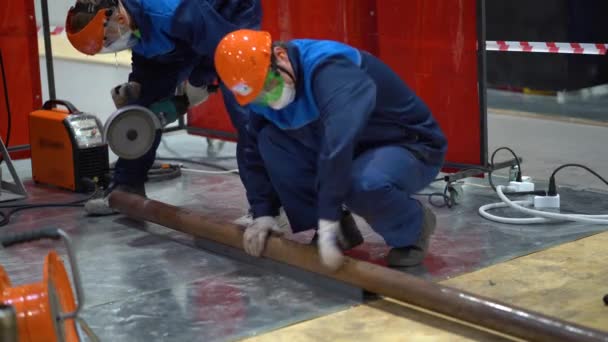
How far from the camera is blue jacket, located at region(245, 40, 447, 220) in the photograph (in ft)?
9.97

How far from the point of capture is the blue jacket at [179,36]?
3920 mm

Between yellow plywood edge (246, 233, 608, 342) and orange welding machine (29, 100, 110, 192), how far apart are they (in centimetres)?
229

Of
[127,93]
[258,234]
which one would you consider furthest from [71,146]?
[258,234]

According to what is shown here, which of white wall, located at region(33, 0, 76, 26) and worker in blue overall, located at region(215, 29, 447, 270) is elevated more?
white wall, located at region(33, 0, 76, 26)

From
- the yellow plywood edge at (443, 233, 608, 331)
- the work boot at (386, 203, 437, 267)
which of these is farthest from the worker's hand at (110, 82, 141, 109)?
the yellow plywood edge at (443, 233, 608, 331)

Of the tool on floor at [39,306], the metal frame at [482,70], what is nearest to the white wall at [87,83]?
the metal frame at [482,70]

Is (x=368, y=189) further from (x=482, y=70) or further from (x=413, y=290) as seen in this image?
(x=482, y=70)

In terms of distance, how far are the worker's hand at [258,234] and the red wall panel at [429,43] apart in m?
A: 1.55

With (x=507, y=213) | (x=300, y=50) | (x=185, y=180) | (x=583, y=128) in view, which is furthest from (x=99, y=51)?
(x=583, y=128)

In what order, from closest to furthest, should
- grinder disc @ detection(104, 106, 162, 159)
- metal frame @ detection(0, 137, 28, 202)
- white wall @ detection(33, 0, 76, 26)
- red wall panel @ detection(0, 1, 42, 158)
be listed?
grinder disc @ detection(104, 106, 162, 159)
metal frame @ detection(0, 137, 28, 202)
red wall panel @ detection(0, 1, 42, 158)
white wall @ detection(33, 0, 76, 26)

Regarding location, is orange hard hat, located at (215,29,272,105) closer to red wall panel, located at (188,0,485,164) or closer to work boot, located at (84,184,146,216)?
work boot, located at (84,184,146,216)

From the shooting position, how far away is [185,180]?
17.3ft

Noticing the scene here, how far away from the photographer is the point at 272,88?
3.12 m

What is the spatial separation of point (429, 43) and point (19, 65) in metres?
2.51
